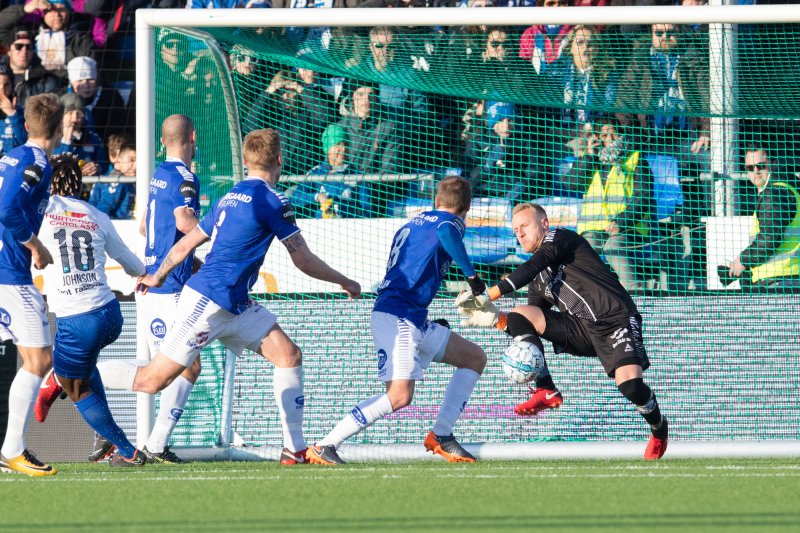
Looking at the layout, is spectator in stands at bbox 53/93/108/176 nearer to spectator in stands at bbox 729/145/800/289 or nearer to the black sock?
spectator in stands at bbox 729/145/800/289

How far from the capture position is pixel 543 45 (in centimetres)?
909

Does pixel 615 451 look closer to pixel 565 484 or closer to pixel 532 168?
pixel 565 484

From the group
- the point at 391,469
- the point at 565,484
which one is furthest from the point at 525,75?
the point at 565,484

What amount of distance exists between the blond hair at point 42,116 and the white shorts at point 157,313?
1.44 m

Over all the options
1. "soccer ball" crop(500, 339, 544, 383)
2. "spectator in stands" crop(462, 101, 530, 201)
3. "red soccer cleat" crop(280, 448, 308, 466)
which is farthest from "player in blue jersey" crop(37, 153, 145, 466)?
"spectator in stands" crop(462, 101, 530, 201)

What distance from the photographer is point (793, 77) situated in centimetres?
846

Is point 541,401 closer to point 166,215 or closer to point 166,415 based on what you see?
point 166,415

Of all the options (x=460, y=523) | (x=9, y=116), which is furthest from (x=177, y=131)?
(x=9, y=116)

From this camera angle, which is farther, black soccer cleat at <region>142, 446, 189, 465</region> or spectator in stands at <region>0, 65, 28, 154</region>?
spectator in stands at <region>0, 65, 28, 154</region>

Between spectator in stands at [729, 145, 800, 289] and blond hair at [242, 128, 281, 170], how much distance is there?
3.85m

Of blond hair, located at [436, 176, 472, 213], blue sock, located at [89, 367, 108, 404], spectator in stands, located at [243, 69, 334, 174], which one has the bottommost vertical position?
blue sock, located at [89, 367, 108, 404]

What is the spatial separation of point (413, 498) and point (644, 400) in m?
→ 2.49

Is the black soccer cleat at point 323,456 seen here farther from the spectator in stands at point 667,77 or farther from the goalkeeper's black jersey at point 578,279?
the spectator in stands at point 667,77

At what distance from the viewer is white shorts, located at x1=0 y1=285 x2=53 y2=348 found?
624 centimetres
